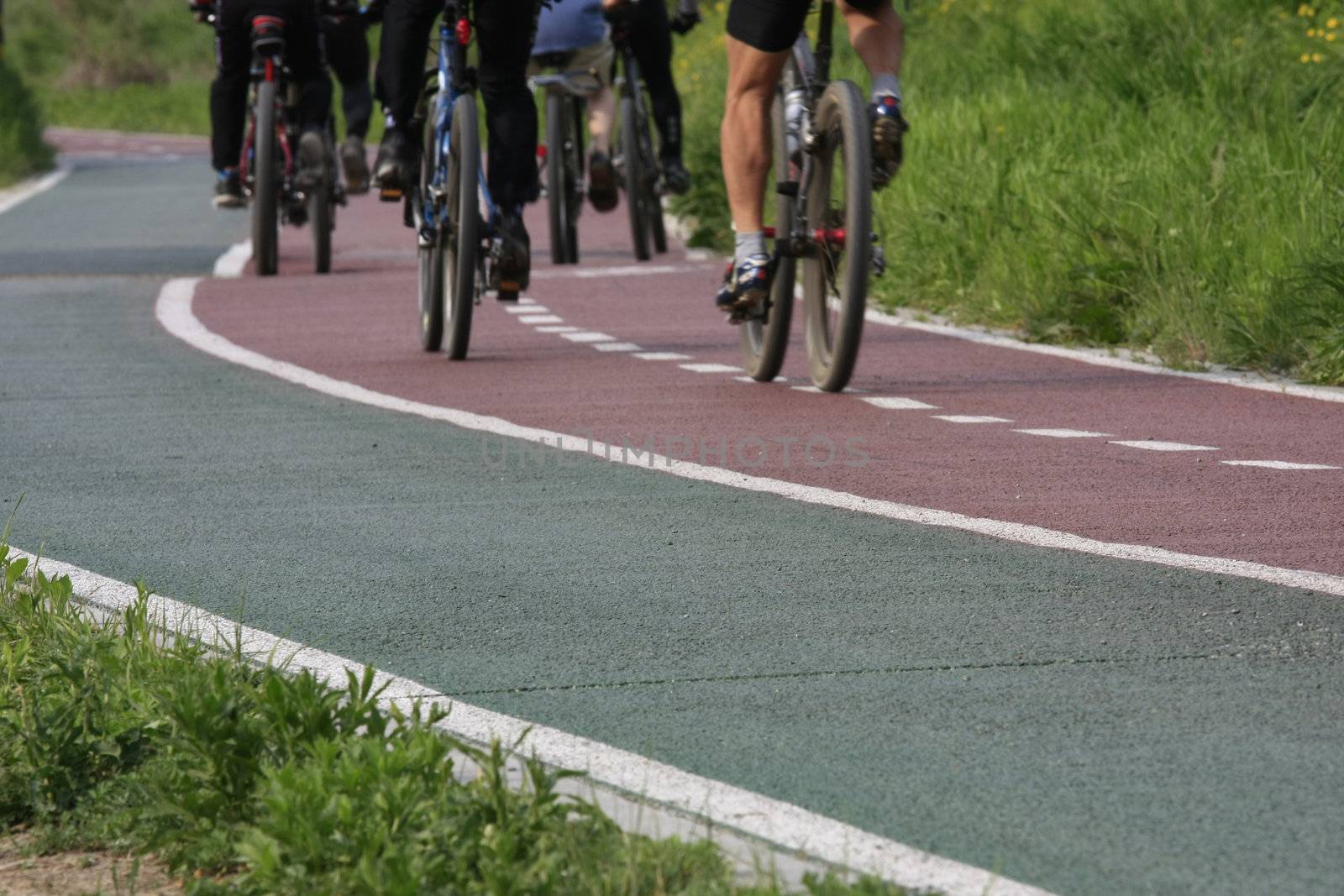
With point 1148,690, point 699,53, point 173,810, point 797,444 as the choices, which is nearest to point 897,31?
point 797,444

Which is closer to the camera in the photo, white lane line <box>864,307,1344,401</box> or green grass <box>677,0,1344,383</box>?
white lane line <box>864,307,1344,401</box>

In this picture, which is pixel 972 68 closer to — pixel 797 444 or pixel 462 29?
pixel 462 29

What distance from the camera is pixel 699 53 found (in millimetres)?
25469

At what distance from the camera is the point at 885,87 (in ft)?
24.2

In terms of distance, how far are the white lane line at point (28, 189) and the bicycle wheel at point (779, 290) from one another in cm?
1297

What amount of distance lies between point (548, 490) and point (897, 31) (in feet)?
7.13

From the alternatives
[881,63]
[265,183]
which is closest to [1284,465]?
[881,63]

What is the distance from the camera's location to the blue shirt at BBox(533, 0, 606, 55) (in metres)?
13.3

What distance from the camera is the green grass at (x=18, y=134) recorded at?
26.2 m

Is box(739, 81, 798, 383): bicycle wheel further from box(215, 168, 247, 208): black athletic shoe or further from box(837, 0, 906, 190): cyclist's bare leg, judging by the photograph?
box(215, 168, 247, 208): black athletic shoe

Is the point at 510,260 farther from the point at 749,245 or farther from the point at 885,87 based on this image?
the point at 885,87

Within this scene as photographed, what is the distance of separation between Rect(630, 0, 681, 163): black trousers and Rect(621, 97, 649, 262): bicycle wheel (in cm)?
14

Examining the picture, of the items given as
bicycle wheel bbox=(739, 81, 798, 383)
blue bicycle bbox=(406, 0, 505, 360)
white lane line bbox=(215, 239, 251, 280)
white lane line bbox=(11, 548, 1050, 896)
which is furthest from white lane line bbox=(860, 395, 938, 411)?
white lane line bbox=(215, 239, 251, 280)

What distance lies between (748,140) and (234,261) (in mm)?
7047
